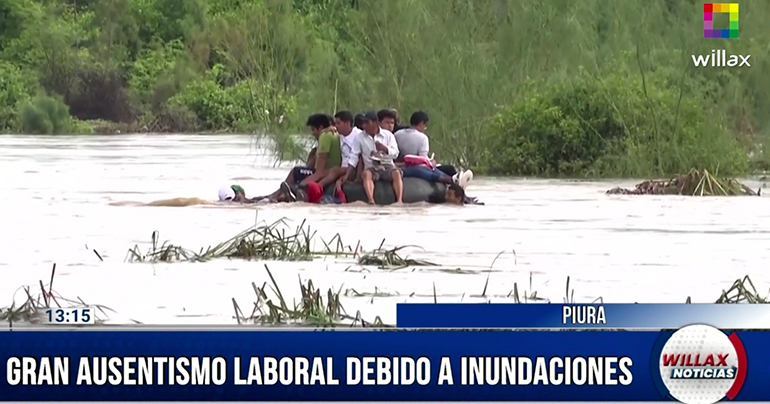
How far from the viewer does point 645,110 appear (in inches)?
836

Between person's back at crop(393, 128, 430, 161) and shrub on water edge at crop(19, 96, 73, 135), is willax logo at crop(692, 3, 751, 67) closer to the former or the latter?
person's back at crop(393, 128, 430, 161)

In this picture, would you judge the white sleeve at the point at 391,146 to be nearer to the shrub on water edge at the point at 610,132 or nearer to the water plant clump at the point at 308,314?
the shrub on water edge at the point at 610,132

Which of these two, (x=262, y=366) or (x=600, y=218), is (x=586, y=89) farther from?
(x=262, y=366)

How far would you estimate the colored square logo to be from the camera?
67.0 feet

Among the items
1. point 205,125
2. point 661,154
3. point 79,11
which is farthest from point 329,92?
point 79,11

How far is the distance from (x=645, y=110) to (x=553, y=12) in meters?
1.82

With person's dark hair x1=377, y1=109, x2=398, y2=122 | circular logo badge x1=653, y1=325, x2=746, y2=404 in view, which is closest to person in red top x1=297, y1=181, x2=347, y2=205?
person's dark hair x1=377, y1=109, x2=398, y2=122

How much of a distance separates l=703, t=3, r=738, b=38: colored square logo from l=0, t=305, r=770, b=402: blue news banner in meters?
14.5

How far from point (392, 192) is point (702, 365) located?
10640mm

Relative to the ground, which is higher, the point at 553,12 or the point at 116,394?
the point at 553,12

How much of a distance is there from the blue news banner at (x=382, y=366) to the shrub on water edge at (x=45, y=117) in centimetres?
3980

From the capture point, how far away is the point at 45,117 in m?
45.2

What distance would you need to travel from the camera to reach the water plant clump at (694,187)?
18.3 meters

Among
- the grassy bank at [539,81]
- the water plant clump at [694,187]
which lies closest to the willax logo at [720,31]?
the grassy bank at [539,81]
